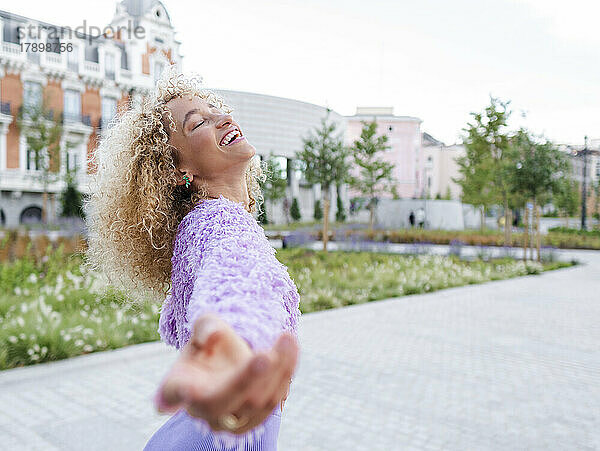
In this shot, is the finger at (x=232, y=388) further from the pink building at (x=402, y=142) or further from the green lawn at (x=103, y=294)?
the pink building at (x=402, y=142)

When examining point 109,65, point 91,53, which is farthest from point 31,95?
point 109,65

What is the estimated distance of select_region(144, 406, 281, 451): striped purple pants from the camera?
127 centimetres

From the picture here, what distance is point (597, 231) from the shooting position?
32938 mm

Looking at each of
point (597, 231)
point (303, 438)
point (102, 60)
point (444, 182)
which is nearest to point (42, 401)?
point (303, 438)

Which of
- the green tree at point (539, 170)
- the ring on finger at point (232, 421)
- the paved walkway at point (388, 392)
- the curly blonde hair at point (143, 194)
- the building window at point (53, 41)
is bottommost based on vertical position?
the paved walkway at point (388, 392)

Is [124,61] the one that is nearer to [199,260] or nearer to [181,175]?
[181,175]

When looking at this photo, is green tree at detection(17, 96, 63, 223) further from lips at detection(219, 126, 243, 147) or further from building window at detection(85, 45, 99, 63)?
lips at detection(219, 126, 243, 147)

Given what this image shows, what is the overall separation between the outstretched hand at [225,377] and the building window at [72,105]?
A: 30156 mm

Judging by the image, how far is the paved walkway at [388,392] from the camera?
400 cm

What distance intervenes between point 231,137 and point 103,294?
3.39ft

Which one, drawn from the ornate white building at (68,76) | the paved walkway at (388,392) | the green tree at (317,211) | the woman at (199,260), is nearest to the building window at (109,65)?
the ornate white building at (68,76)

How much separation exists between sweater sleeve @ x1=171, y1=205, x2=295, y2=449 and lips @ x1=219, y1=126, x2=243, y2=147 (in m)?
0.25

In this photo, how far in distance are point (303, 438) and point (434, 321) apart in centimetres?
493

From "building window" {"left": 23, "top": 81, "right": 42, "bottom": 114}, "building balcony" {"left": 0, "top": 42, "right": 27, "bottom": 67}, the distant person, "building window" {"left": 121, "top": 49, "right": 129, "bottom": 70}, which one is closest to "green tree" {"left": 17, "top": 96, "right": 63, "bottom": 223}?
"building window" {"left": 23, "top": 81, "right": 42, "bottom": 114}
